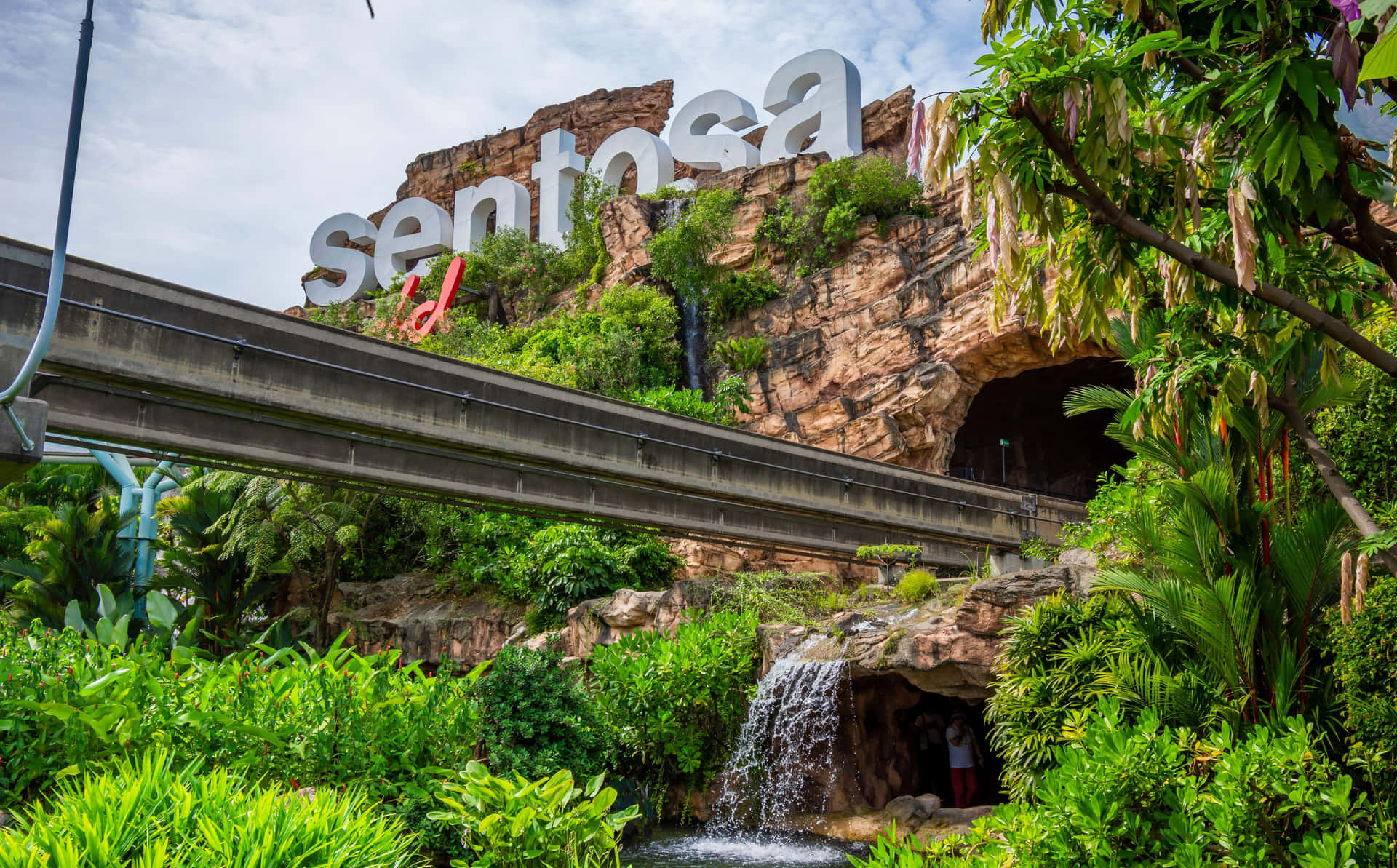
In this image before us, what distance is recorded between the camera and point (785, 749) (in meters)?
12.9

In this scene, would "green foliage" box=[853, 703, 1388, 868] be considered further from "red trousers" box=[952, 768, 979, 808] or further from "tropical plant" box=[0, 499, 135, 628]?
"tropical plant" box=[0, 499, 135, 628]

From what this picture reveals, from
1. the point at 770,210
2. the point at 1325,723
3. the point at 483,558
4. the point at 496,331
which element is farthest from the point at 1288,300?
the point at 496,331

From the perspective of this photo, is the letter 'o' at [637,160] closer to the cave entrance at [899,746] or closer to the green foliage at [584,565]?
the green foliage at [584,565]

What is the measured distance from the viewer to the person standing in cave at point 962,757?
13.4 m

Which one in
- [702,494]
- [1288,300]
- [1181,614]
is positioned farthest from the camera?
[702,494]

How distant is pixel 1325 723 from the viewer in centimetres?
740

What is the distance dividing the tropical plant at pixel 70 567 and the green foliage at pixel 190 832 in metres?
18.0

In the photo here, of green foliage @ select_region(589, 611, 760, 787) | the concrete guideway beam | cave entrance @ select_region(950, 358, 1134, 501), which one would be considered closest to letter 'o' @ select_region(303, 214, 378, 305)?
cave entrance @ select_region(950, 358, 1134, 501)

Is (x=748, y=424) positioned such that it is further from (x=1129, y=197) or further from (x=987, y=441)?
(x=1129, y=197)

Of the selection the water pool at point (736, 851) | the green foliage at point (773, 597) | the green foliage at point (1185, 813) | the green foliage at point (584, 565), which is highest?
the green foliage at point (584, 565)

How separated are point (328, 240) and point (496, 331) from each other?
22812mm

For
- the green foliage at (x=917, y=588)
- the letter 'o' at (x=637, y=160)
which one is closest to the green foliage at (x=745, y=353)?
the letter 'o' at (x=637, y=160)

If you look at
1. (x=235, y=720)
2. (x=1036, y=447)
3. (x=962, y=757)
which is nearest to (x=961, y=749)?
(x=962, y=757)

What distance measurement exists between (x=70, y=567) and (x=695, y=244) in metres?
18.1
